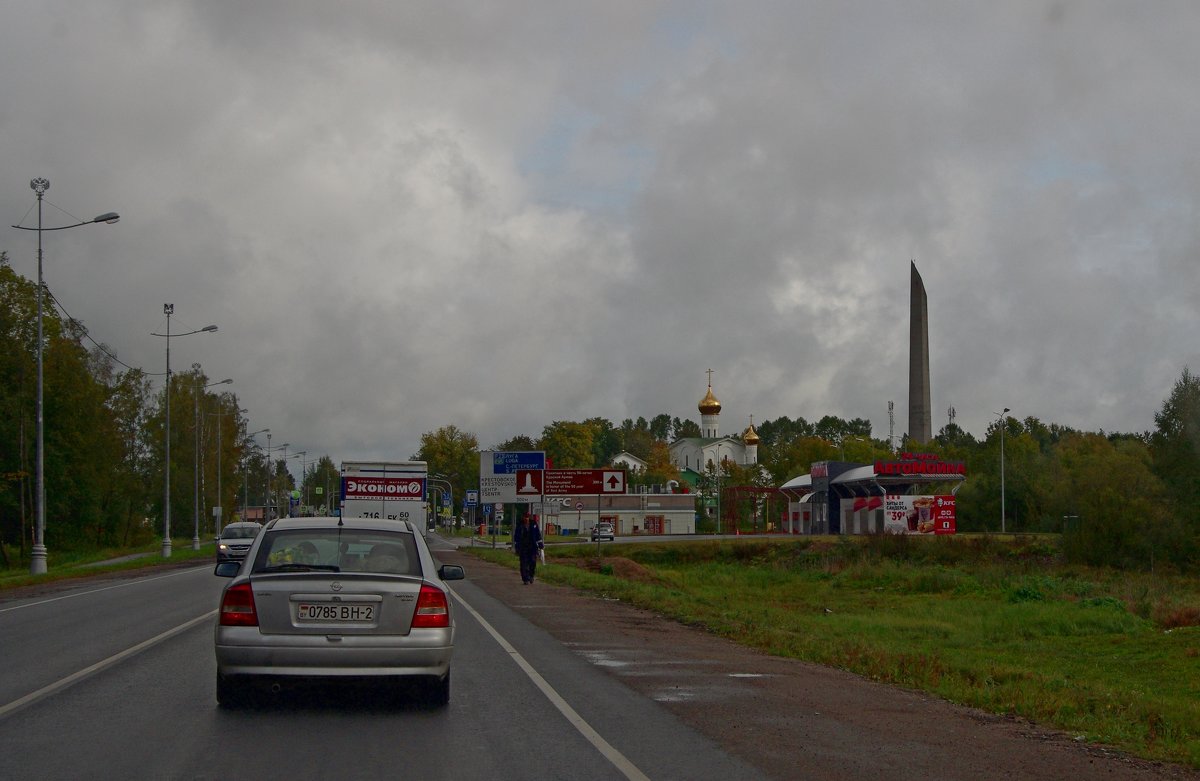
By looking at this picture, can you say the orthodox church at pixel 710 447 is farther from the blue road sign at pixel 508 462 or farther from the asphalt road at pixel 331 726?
the asphalt road at pixel 331 726

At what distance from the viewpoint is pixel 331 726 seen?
30.0 ft

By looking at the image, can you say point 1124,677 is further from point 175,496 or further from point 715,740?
point 175,496

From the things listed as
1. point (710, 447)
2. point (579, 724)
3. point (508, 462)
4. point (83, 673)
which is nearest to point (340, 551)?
point (579, 724)

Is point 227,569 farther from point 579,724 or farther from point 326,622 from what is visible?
point 579,724

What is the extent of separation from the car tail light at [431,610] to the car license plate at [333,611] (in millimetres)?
385

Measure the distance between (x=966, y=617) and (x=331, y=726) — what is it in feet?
87.7

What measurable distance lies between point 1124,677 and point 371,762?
687 inches

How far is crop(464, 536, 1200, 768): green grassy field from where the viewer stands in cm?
1284

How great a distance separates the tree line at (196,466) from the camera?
55312mm

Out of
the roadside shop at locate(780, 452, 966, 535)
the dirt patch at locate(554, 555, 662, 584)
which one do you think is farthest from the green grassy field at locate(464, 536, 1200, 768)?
the roadside shop at locate(780, 452, 966, 535)

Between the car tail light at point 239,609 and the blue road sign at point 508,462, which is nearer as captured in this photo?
the car tail light at point 239,609

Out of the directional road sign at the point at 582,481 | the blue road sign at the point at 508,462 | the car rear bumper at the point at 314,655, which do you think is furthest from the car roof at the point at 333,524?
the blue road sign at the point at 508,462

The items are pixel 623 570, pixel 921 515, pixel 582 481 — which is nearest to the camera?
pixel 623 570

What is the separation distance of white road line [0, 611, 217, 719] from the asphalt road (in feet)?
0.08
